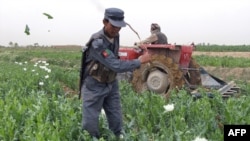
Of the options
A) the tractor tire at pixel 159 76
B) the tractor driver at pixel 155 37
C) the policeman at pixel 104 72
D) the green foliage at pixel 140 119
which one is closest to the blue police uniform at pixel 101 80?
the policeman at pixel 104 72

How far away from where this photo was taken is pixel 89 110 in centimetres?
539

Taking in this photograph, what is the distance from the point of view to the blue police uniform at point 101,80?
508 cm

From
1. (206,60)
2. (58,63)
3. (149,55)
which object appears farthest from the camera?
(58,63)

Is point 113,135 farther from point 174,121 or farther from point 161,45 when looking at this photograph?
point 161,45

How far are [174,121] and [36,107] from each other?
214 cm

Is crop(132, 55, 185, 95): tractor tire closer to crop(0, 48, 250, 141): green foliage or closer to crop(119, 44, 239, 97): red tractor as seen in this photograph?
crop(119, 44, 239, 97): red tractor

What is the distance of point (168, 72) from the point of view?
356 inches

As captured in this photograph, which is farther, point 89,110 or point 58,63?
point 58,63

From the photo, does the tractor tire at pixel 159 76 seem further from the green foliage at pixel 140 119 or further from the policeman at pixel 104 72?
the policeman at pixel 104 72

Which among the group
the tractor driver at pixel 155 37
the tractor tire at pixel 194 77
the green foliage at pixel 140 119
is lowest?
the green foliage at pixel 140 119

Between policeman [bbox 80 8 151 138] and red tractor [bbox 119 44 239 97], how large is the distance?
3.42m

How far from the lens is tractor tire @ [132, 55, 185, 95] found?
8.98 meters

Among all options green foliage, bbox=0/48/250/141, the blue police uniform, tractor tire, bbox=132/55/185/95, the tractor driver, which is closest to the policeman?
the blue police uniform

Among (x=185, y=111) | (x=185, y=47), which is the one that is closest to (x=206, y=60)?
(x=185, y=47)
